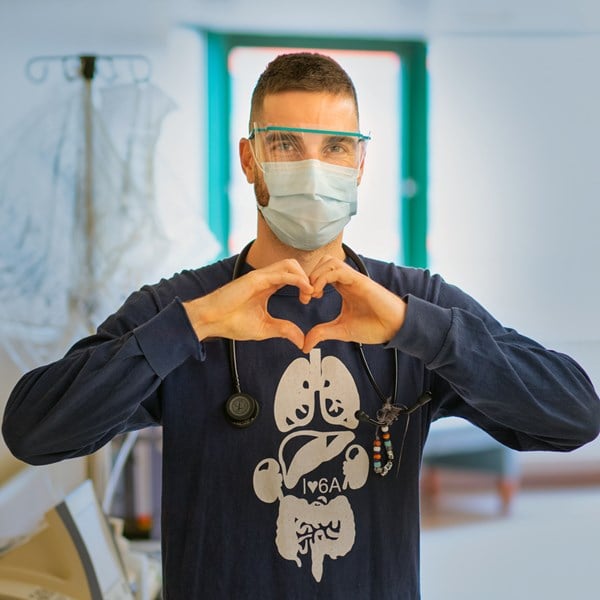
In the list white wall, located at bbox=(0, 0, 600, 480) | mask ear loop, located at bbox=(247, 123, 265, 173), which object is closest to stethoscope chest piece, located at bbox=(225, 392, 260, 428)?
mask ear loop, located at bbox=(247, 123, 265, 173)

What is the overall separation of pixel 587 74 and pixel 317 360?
2766 mm

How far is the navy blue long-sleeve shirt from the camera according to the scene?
1.08m

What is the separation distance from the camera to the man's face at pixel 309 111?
122cm

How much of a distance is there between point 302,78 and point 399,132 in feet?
8.01

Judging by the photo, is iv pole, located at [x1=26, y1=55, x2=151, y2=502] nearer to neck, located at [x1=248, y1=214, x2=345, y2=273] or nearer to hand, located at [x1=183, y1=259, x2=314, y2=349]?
neck, located at [x1=248, y1=214, x2=345, y2=273]

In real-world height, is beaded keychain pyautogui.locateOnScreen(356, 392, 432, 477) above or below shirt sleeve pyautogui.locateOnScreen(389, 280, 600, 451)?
below

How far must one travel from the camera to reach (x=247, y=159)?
133cm

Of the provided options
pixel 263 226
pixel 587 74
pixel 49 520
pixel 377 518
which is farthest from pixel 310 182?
pixel 587 74

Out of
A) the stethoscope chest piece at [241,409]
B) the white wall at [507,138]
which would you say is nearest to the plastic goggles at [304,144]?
the stethoscope chest piece at [241,409]

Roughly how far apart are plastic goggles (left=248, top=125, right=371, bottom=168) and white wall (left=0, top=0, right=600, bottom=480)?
→ 1999 millimetres

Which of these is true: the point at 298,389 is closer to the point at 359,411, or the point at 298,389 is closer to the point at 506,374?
the point at 359,411

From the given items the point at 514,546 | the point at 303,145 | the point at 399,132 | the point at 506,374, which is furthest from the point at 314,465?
the point at 514,546

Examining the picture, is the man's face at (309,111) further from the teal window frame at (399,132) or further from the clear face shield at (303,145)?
the teal window frame at (399,132)

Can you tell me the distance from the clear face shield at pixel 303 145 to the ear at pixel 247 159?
0.04 metres
